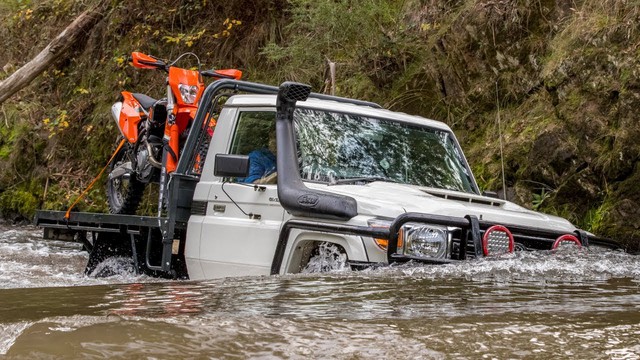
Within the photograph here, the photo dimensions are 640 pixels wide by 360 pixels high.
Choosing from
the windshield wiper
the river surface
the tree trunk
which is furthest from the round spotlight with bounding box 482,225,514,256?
the tree trunk

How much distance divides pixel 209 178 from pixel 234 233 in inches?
24.3

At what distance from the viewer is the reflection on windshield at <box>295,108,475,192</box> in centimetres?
646

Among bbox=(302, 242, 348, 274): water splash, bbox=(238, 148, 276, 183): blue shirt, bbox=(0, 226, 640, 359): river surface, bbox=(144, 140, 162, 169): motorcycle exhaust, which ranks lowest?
bbox=(0, 226, 640, 359): river surface

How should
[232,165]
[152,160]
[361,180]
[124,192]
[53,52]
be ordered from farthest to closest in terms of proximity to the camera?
[53,52] < [124,192] < [152,160] < [361,180] < [232,165]

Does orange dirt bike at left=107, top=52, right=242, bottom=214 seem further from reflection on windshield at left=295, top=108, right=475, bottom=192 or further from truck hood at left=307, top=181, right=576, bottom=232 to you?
truck hood at left=307, top=181, right=576, bottom=232

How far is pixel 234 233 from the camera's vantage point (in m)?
6.57

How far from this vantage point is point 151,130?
8617mm

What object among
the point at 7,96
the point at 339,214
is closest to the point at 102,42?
the point at 7,96

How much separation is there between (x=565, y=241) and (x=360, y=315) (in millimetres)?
2790

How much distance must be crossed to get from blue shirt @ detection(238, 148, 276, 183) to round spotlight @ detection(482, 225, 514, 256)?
5.90 feet

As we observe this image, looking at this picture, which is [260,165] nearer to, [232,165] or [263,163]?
[263,163]

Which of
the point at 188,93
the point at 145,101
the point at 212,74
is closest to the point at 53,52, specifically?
the point at 145,101

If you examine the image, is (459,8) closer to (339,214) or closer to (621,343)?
(339,214)

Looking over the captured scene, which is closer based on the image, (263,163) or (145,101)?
(263,163)
